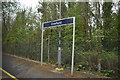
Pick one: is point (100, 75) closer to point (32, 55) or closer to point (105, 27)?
point (105, 27)

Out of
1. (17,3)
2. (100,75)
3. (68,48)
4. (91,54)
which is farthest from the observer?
(17,3)

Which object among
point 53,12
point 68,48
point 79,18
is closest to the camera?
point 68,48

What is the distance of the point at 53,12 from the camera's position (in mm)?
11781

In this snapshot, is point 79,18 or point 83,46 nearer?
point 83,46

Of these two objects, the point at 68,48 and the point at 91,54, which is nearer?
the point at 91,54

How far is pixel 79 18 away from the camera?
35.5 ft

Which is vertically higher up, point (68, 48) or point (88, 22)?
point (88, 22)

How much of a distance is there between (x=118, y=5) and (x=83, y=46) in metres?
4.42

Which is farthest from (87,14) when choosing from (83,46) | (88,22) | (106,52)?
(106,52)

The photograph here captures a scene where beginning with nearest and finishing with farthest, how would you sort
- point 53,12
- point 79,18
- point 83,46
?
point 83,46 < point 79,18 < point 53,12

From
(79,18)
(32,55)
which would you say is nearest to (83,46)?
(79,18)

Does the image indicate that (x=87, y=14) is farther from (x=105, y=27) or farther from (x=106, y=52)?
A: (x=106, y=52)

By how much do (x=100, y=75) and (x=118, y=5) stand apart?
5.63m

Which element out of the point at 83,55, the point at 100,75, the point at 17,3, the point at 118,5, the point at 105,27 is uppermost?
the point at 17,3
